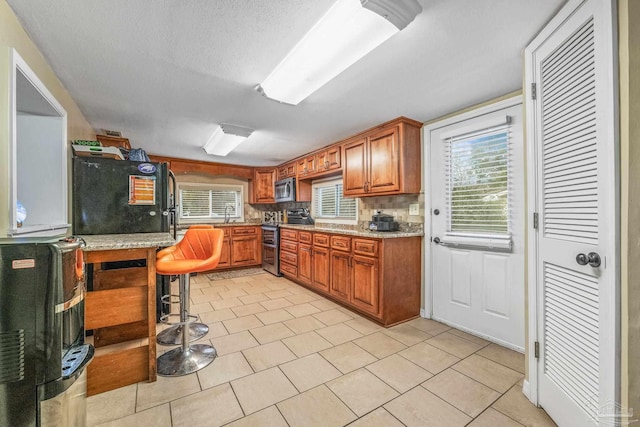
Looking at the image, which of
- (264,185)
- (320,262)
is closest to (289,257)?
(320,262)

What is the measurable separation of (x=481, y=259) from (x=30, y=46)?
11.8 feet

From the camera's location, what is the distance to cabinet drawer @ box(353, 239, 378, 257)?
2.62 metres

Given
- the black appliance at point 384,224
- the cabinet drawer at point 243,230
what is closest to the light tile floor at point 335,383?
the black appliance at point 384,224

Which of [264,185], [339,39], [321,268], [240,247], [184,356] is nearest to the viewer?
[339,39]

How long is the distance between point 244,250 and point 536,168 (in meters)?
4.59

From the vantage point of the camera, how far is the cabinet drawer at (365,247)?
2623mm

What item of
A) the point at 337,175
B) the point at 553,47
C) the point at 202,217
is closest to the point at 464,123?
the point at 553,47

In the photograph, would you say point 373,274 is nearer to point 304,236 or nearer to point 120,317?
point 304,236

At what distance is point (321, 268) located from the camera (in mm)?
3422

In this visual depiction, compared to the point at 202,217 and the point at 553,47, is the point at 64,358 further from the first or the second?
the point at 202,217

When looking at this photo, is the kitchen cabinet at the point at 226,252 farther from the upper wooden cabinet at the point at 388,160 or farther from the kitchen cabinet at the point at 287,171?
the upper wooden cabinet at the point at 388,160

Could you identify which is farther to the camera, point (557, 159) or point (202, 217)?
point (202, 217)

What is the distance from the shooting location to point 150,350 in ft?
5.49

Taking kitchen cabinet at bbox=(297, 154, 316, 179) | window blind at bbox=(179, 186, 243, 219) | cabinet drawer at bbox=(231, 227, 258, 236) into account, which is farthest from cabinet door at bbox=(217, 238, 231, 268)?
kitchen cabinet at bbox=(297, 154, 316, 179)
